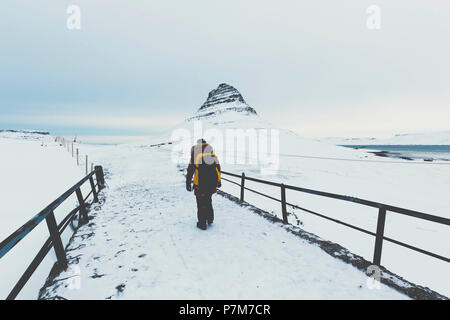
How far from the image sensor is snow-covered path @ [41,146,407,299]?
314 cm

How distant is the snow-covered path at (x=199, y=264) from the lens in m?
3.14

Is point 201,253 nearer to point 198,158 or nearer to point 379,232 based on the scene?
point 198,158

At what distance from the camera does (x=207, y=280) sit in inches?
133

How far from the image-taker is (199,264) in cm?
384

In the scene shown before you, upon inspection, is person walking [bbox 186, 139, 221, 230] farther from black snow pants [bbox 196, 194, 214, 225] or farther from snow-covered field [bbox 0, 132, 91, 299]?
snow-covered field [bbox 0, 132, 91, 299]

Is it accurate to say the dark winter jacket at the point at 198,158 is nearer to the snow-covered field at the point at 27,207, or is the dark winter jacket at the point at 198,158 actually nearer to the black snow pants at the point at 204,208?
the black snow pants at the point at 204,208

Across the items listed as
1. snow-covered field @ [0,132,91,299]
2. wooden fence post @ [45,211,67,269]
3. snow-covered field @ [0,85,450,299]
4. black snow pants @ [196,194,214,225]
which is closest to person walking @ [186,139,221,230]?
black snow pants @ [196,194,214,225]

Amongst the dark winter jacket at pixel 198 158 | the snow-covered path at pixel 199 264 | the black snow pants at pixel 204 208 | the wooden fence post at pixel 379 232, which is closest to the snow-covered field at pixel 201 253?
the snow-covered path at pixel 199 264

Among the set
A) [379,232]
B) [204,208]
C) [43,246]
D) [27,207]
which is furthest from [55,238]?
[27,207]

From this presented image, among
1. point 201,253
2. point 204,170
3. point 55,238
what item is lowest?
point 201,253

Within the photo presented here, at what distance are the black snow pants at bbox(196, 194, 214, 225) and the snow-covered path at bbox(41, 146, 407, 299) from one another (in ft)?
1.00

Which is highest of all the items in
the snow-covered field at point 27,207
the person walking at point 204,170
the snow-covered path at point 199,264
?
the person walking at point 204,170

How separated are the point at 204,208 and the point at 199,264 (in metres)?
1.66

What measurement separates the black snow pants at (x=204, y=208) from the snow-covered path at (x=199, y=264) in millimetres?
306
